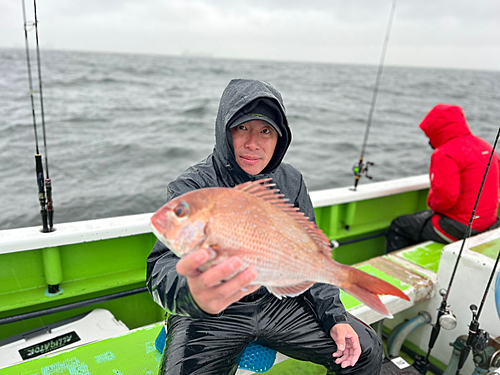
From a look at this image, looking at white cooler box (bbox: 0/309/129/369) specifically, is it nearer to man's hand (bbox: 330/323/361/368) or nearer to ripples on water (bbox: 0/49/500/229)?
man's hand (bbox: 330/323/361/368)

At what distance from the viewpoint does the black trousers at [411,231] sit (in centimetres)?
438

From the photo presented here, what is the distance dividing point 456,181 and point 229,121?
3271mm

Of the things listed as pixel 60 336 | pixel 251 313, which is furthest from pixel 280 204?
pixel 60 336

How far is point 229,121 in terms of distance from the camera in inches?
77.0

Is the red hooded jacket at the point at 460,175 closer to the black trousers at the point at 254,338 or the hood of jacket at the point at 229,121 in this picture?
the black trousers at the point at 254,338

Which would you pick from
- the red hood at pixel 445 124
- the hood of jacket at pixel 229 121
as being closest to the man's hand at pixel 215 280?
the hood of jacket at pixel 229 121

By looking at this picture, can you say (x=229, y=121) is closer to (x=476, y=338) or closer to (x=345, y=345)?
(x=345, y=345)

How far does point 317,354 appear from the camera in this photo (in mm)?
2055

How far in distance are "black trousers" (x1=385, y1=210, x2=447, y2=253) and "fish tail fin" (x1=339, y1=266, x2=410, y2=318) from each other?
3.39 m

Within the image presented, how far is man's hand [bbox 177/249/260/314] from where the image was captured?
121 centimetres

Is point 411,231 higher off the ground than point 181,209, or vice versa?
point 181,209

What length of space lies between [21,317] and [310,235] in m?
2.59

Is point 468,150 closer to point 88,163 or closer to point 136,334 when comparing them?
point 136,334

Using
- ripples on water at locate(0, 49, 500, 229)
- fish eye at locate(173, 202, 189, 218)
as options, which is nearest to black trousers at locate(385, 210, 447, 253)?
fish eye at locate(173, 202, 189, 218)
